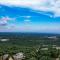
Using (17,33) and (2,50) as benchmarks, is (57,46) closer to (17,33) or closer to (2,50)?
(17,33)

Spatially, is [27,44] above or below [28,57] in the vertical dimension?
above

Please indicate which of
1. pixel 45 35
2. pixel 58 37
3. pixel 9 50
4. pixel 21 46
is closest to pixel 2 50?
pixel 9 50

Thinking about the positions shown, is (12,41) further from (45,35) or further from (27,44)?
(45,35)

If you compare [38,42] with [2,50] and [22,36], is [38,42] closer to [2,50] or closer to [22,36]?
[22,36]

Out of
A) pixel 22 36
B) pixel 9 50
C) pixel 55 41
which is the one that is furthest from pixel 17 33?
pixel 55 41

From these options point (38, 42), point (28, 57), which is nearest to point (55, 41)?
point (38, 42)

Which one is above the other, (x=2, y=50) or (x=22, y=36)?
(x=22, y=36)
